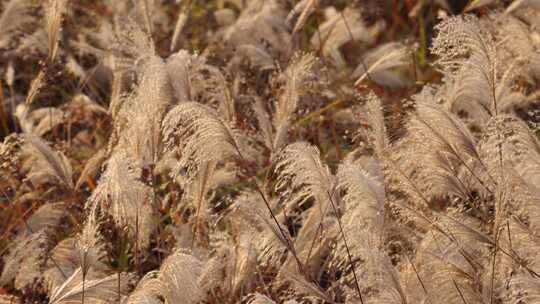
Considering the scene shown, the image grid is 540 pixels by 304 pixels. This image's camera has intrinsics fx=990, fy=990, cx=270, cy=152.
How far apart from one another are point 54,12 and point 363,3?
2.07m

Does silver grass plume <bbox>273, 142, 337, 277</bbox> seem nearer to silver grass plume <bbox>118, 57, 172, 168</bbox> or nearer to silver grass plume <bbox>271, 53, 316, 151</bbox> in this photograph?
silver grass plume <bbox>271, 53, 316, 151</bbox>

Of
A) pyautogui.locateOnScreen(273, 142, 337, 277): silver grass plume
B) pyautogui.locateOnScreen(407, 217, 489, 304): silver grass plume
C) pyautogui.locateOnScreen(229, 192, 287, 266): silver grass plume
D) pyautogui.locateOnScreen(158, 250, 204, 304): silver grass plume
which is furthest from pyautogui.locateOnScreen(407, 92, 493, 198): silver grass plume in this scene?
pyautogui.locateOnScreen(158, 250, 204, 304): silver grass plume

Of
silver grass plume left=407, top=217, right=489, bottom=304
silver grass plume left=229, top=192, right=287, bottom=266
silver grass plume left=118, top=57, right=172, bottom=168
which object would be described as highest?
silver grass plume left=118, top=57, right=172, bottom=168

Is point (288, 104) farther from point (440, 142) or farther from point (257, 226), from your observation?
point (440, 142)

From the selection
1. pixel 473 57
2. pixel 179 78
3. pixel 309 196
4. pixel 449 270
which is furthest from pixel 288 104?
pixel 449 270

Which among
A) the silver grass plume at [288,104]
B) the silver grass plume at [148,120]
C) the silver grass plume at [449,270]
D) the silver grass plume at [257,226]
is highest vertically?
the silver grass plume at [148,120]

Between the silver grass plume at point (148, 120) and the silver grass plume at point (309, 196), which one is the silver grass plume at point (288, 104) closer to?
the silver grass plume at point (309, 196)

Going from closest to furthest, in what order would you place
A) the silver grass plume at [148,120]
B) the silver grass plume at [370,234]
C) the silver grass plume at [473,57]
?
the silver grass plume at [370,234] → the silver grass plume at [473,57] → the silver grass plume at [148,120]

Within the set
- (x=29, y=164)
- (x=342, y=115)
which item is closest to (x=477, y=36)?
(x=342, y=115)

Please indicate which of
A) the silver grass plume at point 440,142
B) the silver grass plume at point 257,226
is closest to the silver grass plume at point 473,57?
the silver grass plume at point 440,142

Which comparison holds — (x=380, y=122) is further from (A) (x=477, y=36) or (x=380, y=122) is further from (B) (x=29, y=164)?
(B) (x=29, y=164)

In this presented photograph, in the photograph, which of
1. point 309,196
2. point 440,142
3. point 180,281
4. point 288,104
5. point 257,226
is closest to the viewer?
point 180,281

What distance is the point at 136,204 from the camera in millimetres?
2336

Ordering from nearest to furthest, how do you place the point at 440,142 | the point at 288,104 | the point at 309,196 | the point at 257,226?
the point at 440,142 < the point at 309,196 < the point at 257,226 < the point at 288,104
